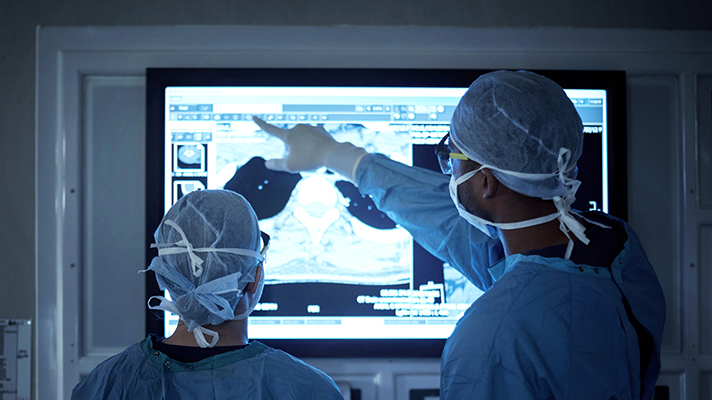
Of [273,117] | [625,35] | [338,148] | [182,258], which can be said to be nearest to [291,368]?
[182,258]

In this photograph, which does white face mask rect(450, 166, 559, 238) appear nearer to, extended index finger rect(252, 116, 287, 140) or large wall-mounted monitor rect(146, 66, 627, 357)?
large wall-mounted monitor rect(146, 66, 627, 357)

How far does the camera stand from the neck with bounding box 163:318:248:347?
3.16ft

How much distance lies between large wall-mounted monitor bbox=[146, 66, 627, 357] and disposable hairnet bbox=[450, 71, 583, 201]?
2.06 ft

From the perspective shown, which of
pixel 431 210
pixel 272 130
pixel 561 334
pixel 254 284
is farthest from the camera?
pixel 272 130

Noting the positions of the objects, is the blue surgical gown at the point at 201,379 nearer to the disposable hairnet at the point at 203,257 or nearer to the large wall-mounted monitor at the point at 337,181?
the disposable hairnet at the point at 203,257

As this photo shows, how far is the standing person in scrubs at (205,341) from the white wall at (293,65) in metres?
0.68

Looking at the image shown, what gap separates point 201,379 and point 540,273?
2.27 feet

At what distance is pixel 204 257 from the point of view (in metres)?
0.96

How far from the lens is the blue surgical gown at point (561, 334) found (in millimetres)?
818

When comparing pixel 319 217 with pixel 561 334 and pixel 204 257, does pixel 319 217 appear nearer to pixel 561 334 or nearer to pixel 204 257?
pixel 204 257

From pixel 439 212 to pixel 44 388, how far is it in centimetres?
147

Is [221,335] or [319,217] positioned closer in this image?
[221,335]

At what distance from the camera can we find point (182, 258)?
37.4 inches

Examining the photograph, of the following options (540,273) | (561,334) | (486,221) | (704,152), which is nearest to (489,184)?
(486,221)
